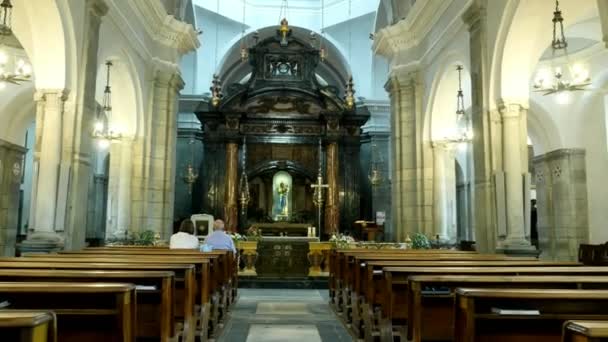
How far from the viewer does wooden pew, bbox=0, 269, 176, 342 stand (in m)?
3.62

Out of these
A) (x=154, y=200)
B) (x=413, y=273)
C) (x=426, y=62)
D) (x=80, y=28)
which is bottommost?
(x=413, y=273)

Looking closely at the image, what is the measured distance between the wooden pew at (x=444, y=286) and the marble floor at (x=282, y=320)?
2108 millimetres

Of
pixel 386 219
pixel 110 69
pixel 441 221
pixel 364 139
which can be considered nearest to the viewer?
pixel 110 69

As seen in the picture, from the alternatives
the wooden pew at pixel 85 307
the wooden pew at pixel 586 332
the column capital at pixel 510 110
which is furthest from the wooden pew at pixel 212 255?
the column capital at pixel 510 110

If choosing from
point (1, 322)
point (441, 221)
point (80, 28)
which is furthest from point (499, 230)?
point (1, 322)

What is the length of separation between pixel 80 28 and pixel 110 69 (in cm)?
344

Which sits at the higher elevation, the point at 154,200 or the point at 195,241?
the point at 154,200

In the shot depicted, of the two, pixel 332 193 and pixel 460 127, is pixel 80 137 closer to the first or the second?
pixel 460 127

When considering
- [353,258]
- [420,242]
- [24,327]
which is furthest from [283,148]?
[24,327]

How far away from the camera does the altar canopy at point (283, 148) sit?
→ 19750 millimetres

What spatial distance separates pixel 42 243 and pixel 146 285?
5.04 metres

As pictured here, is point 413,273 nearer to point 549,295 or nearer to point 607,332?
point 549,295

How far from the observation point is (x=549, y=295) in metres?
2.69

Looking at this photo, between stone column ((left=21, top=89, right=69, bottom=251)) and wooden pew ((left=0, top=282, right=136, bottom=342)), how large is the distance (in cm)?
568
